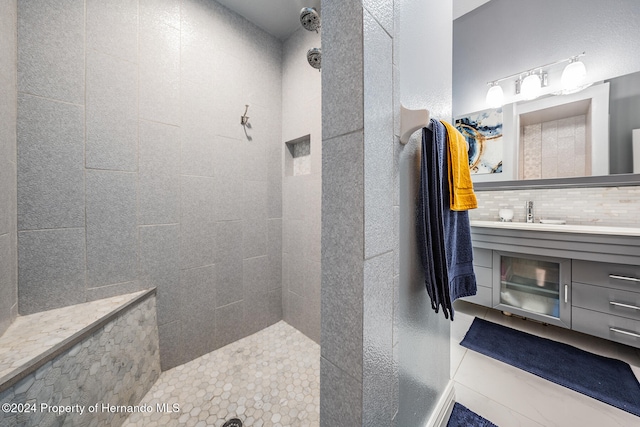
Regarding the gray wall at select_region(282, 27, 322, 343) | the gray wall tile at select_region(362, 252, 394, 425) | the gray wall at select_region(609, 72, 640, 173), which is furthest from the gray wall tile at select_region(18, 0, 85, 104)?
the gray wall at select_region(609, 72, 640, 173)

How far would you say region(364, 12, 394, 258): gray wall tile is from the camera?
0.51m

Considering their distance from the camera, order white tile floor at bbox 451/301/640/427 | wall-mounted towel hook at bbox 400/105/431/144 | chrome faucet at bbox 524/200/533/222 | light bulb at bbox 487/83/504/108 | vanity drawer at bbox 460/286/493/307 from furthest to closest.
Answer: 1. light bulb at bbox 487/83/504/108
2. chrome faucet at bbox 524/200/533/222
3. vanity drawer at bbox 460/286/493/307
4. white tile floor at bbox 451/301/640/427
5. wall-mounted towel hook at bbox 400/105/431/144

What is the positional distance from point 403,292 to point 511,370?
1.37m

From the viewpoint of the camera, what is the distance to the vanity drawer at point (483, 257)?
72.9 inches

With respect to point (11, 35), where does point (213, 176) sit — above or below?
below

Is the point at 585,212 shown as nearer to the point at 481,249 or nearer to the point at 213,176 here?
the point at 481,249

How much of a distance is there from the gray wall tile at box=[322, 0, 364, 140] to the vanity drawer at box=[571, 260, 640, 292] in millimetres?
2042

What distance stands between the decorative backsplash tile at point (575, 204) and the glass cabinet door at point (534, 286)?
52 cm

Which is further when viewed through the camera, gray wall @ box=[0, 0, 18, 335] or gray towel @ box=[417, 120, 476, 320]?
gray wall @ box=[0, 0, 18, 335]

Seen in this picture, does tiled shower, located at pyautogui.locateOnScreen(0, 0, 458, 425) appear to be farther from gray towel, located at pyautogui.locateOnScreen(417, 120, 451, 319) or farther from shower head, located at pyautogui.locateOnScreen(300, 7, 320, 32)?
shower head, located at pyautogui.locateOnScreen(300, 7, 320, 32)

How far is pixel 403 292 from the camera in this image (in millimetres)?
714

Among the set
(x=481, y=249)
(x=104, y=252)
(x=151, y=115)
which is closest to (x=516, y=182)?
(x=481, y=249)

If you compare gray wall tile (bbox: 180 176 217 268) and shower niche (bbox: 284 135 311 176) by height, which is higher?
shower niche (bbox: 284 135 311 176)

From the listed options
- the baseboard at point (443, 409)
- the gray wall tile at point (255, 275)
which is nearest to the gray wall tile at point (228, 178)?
the gray wall tile at point (255, 275)
